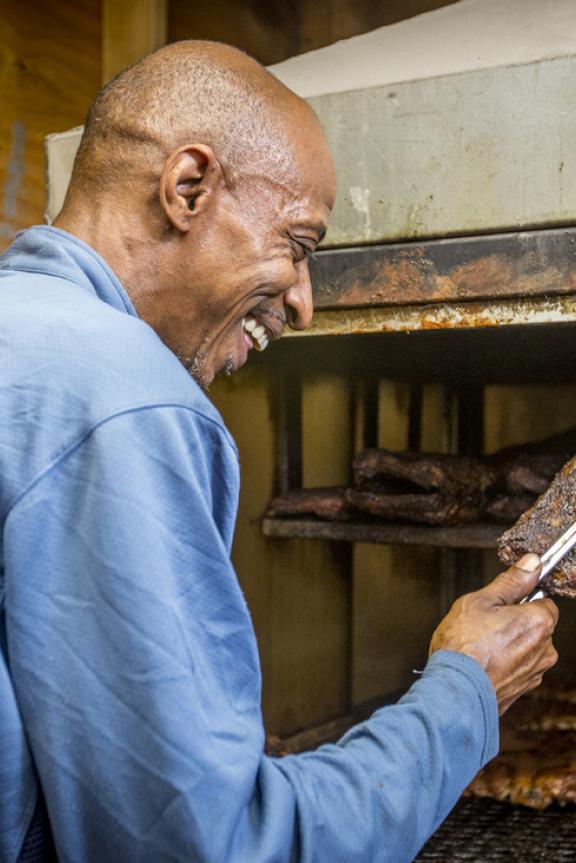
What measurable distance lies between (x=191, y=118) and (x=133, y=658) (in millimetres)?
775

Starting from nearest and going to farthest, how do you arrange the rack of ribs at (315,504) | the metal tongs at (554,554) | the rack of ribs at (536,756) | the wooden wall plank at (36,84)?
the metal tongs at (554,554) → the rack of ribs at (536,756) → the rack of ribs at (315,504) → the wooden wall plank at (36,84)

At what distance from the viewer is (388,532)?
8.18ft

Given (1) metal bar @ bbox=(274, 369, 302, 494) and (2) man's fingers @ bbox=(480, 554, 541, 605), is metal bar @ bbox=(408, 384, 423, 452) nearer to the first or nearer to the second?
(1) metal bar @ bbox=(274, 369, 302, 494)

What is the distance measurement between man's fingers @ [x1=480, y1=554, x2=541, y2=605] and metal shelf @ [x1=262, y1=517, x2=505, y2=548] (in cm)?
73

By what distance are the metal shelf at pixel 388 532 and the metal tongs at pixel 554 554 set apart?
659 mm

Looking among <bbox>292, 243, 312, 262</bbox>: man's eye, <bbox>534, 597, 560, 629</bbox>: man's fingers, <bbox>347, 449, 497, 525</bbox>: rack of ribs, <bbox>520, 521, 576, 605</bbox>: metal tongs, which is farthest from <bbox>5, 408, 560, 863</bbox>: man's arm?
<bbox>347, 449, 497, 525</bbox>: rack of ribs

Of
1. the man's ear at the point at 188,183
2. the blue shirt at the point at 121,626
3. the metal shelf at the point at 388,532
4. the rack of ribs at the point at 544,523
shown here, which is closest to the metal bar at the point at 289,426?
the metal shelf at the point at 388,532

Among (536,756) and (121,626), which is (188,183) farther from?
(536,756)

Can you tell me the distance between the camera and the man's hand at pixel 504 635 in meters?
1.32

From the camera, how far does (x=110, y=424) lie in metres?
0.90

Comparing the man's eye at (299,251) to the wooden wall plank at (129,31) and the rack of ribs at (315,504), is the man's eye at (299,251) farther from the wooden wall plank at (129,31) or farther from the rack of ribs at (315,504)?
the wooden wall plank at (129,31)

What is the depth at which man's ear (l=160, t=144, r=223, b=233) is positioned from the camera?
1.25m

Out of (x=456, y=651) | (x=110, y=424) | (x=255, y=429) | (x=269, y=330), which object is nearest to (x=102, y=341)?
(x=110, y=424)

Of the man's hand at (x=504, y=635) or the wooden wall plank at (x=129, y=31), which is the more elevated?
the wooden wall plank at (x=129, y=31)
